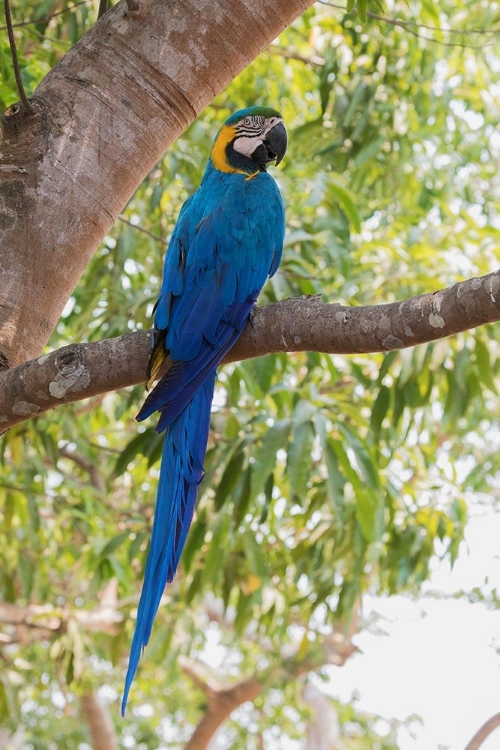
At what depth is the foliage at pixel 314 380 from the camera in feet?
7.73

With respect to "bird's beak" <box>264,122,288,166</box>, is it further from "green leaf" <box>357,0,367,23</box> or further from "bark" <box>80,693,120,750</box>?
"bark" <box>80,693,120,750</box>

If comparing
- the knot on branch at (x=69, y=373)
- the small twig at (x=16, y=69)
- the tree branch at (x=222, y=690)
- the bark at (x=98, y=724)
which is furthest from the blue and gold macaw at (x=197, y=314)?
the tree branch at (x=222, y=690)

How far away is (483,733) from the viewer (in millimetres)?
3834

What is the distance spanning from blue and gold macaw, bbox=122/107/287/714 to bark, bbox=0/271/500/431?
80mm

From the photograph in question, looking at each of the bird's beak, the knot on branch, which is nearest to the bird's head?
the bird's beak

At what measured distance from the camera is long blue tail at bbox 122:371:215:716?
129 centimetres

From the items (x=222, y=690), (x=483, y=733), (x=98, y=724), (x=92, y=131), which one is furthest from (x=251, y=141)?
(x=222, y=690)

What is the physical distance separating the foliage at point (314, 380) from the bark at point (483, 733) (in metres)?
0.87

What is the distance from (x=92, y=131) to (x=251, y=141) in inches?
33.2

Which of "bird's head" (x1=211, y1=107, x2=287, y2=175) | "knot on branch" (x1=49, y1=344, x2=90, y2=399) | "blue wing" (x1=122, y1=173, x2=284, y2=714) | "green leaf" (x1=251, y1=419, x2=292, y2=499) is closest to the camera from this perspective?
"knot on branch" (x1=49, y1=344, x2=90, y2=399)

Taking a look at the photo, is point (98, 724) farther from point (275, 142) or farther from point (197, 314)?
point (197, 314)

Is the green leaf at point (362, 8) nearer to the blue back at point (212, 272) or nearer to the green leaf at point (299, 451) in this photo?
the blue back at point (212, 272)

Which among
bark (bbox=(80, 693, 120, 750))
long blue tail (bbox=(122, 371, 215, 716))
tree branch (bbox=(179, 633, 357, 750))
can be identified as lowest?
long blue tail (bbox=(122, 371, 215, 716))

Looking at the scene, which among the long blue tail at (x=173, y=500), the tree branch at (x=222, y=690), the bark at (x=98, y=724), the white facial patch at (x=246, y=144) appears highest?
the white facial patch at (x=246, y=144)
